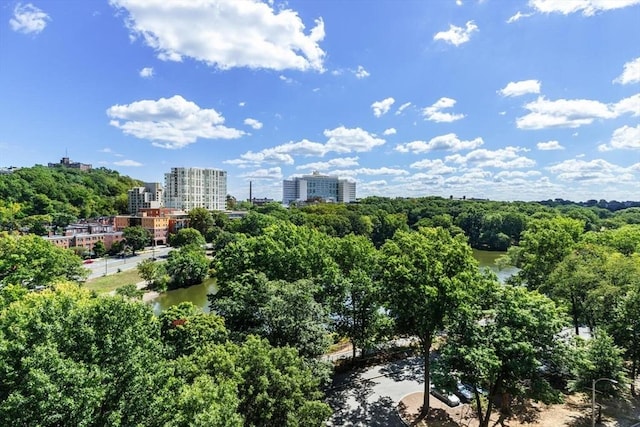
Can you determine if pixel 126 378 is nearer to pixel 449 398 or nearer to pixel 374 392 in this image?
pixel 374 392

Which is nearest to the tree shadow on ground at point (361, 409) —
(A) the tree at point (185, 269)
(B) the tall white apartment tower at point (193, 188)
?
(A) the tree at point (185, 269)

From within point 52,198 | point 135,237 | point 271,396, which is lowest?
point 135,237

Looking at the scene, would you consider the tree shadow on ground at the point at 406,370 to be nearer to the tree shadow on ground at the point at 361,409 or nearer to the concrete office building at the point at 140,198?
the tree shadow on ground at the point at 361,409

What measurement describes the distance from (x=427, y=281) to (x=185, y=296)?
33.1 m

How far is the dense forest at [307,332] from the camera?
7.75 m

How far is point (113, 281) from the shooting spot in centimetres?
4272

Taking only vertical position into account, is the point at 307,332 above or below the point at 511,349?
below

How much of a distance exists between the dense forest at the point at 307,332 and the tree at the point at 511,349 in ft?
0.14

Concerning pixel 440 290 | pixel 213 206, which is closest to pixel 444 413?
pixel 440 290

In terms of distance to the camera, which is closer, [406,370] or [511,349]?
[511,349]

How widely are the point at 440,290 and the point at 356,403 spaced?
6.48 meters

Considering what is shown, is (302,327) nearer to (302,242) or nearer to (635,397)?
(302,242)

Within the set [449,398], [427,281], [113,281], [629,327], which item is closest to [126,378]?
[427,281]

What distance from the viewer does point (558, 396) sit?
438 inches
